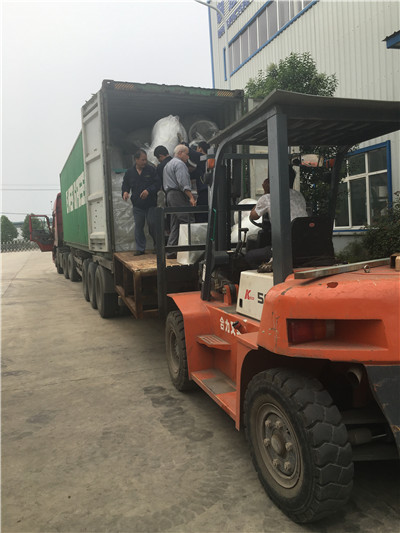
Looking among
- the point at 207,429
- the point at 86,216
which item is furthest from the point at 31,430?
the point at 86,216

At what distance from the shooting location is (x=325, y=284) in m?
2.21

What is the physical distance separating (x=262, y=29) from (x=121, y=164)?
1195 cm

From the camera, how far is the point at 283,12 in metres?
15.0

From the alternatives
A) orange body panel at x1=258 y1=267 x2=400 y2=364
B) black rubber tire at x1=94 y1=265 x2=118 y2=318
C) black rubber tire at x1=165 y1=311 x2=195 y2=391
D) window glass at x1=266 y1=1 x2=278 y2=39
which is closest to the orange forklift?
orange body panel at x1=258 y1=267 x2=400 y2=364

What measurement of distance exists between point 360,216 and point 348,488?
1106 cm

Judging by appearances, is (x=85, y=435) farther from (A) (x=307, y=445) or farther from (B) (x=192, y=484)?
(A) (x=307, y=445)

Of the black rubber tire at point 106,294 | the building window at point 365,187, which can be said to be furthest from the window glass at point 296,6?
the black rubber tire at point 106,294

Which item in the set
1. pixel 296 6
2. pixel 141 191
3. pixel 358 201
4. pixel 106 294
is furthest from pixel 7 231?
pixel 141 191

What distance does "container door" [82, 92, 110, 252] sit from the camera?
6629mm

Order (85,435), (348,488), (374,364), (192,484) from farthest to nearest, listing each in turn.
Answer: (85,435)
(192,484)
(348,488)
(374,364)

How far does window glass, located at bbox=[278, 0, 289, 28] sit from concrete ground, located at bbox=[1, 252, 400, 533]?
44.2 ft

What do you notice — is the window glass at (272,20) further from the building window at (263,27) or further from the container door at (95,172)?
the container door at (95,172)

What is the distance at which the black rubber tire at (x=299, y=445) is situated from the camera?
2141 millimetres

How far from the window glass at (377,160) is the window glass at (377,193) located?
19 centimetres
